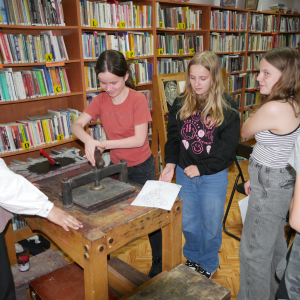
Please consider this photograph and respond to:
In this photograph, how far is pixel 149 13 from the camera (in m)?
3.47

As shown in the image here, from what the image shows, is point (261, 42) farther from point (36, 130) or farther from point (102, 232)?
point (102, 232)

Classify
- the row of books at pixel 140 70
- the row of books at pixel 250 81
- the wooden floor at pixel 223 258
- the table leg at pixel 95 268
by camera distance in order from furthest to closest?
the row of books at pixel 250 81 < the row of books at pixel 140 70 < the wooden floor at pixel 223 258 < the table leg at pixel 95 268

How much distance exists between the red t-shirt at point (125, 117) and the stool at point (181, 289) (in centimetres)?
68

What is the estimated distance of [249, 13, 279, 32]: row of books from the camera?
5.14m

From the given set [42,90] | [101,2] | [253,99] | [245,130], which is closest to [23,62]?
[42,90]

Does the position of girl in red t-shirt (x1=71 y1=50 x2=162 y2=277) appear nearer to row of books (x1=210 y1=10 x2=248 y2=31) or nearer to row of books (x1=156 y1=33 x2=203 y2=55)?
row of books (x1=156 y1=33 x2=203 y2=55)

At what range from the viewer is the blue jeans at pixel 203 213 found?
5.58ft

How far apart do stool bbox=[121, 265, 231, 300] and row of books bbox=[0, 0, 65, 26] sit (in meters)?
2.29

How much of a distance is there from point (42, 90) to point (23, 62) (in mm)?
291

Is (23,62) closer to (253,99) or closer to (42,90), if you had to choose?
(42,90)

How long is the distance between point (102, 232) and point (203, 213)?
864 mm

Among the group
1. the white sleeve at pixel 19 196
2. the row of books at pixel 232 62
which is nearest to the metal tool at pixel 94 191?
the white sleeve at pixel 19 196

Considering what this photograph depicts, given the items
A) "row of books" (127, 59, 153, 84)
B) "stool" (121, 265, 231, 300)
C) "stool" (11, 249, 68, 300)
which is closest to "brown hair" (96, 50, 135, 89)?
"stool" (121, 265, 231, 300)

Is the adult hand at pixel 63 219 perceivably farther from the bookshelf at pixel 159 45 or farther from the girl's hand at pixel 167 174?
the bookshelf at pixel 159 45
